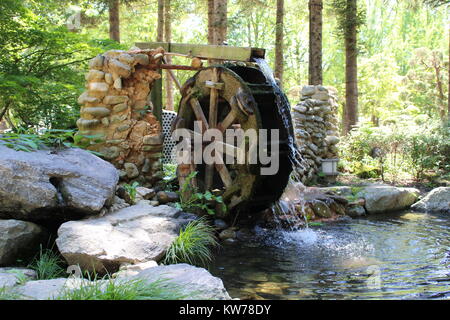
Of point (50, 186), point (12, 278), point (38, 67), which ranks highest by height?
point (38, 67)

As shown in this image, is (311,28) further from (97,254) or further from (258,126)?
(97,254)

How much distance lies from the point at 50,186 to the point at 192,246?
1536 millimetres

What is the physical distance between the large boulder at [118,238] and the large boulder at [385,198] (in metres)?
3.69

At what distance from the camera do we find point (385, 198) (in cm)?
733

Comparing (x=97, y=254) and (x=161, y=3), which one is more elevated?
(x=161, y=3)

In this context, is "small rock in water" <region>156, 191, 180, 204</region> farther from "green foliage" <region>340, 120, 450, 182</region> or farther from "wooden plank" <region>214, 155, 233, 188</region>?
"green foliage" <region>340, 120, 450, 182</region>

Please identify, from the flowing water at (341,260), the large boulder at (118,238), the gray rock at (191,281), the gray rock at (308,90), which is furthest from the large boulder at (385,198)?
the gray rock at (191,281)

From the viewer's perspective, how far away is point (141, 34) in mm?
21219

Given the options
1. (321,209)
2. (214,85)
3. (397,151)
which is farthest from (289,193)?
(397,151)

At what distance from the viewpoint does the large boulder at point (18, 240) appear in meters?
3.86

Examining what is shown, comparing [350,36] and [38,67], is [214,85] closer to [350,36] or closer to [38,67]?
[38,67]
